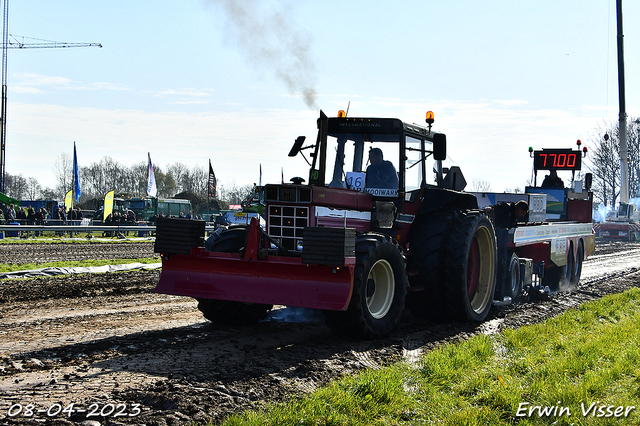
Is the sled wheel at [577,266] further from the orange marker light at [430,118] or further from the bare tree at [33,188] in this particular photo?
the bare tree at [33,188]

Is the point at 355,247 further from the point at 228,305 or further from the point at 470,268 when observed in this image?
the point at 470,268

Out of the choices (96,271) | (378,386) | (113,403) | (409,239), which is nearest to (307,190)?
(409,239)

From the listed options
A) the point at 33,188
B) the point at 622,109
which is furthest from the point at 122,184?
the point at 622,109

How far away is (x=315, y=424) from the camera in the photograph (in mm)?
4590

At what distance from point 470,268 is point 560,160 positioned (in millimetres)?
8809

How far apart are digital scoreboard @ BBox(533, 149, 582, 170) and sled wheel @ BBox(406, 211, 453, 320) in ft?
30.8

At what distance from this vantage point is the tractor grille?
26.8 feet

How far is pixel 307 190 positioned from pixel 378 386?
10.2 ft

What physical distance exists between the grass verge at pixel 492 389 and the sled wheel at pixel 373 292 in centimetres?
78

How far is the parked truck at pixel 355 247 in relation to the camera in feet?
24.2

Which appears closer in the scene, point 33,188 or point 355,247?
point 355,247

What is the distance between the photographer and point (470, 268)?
1018 centimetres

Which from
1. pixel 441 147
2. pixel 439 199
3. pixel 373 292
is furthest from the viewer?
pixel 439 199

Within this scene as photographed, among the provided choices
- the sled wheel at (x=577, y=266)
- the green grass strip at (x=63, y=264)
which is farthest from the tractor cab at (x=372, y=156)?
the green grass strip at (x=63, y=264)
